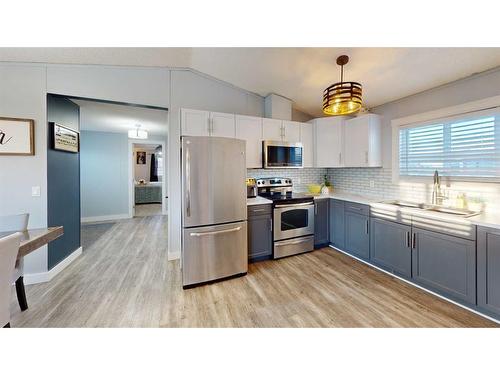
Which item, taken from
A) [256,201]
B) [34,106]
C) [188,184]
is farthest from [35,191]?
[256,201]

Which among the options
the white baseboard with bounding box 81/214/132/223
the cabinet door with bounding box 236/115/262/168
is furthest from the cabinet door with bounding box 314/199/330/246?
the white baseboard with bounding box 81/214/132/223

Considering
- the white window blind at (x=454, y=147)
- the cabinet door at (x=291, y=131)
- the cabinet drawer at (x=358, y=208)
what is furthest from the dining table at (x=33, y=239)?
the white window blind at (x=454, y=147)

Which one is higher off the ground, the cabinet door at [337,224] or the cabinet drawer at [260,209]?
the cabinet drawer at [260,209]

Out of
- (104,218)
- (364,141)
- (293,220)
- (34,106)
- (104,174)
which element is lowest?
(104,218)

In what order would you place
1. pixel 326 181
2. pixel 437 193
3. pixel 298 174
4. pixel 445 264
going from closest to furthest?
pixel 445 264
pixel 437 193
pixel 298 174
pixel 326 181

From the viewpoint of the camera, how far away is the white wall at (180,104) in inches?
119

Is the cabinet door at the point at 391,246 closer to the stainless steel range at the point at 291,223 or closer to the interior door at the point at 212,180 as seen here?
the stainless steel range at the point at 291,223

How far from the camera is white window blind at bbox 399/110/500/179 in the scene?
219cm

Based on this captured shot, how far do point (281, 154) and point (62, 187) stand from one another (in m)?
3.12

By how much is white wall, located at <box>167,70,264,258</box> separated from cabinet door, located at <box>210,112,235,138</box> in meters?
0.40

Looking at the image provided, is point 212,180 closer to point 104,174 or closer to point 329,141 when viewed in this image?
point 329,141

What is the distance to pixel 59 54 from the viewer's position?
2369 millimetres

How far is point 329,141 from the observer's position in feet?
11.6

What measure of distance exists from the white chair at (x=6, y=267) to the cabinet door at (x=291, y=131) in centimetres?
312
